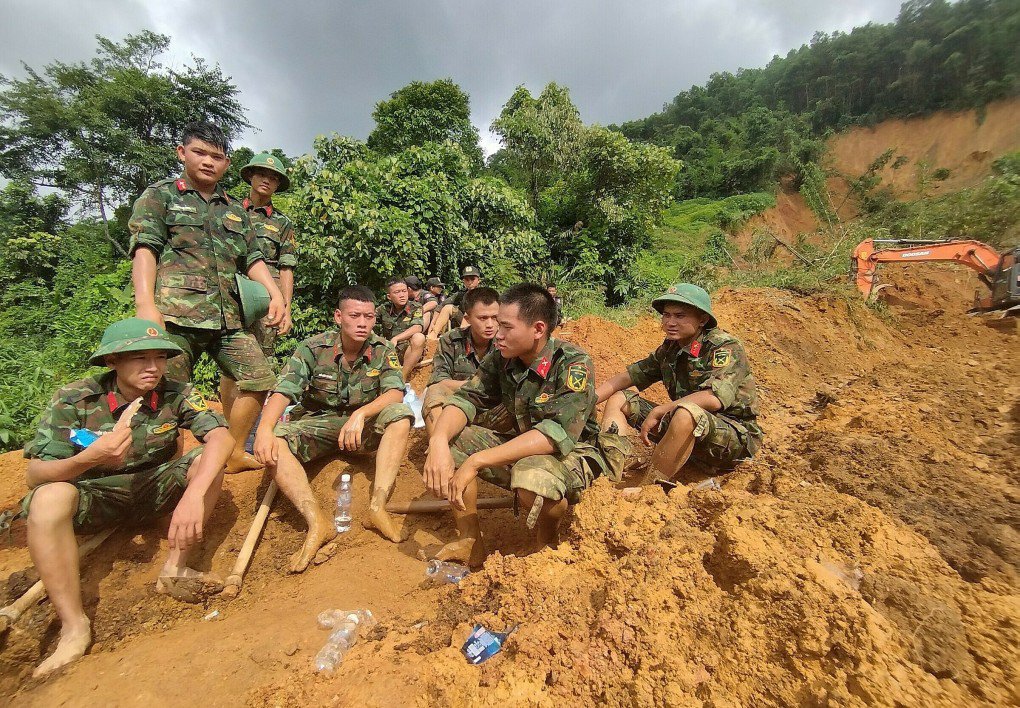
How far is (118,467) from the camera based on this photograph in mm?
2545

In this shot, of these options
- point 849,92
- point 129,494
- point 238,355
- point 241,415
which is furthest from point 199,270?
point 849,92

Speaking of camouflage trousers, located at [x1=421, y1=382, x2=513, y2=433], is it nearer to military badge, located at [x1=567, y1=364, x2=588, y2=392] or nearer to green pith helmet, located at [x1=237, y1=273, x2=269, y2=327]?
military badge, located at [x1=567, y1=364, x2=588, y2=392]

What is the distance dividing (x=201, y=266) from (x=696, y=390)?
3586 millimetres

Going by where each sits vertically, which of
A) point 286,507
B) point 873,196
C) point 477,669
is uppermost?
point 873,196

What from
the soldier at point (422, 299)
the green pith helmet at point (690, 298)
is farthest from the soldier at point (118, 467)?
the soldier at point (422, 299)

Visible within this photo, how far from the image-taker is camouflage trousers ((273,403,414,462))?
329 cm

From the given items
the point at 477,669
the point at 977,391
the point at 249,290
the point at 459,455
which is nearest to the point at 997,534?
the point at 477,669

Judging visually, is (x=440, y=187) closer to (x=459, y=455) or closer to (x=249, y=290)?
(x=249, y=290)

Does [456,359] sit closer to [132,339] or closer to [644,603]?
[132,339]

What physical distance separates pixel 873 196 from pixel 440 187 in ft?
93.1

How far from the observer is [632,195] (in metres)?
10.2

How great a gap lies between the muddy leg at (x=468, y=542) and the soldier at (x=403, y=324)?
11.2 ft

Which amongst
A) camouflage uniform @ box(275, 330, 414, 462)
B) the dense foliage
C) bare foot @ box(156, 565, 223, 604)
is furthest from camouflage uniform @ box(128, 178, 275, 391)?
the dense foliage

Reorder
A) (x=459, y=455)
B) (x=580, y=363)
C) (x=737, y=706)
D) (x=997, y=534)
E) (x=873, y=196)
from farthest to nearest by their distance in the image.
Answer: (x=873, y=196), (x=459, y=455), (x=580, y=363), (x=997, y=534), (x=737, y=706)
